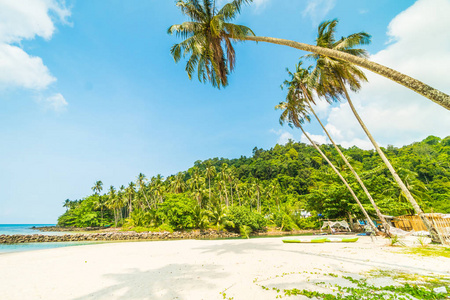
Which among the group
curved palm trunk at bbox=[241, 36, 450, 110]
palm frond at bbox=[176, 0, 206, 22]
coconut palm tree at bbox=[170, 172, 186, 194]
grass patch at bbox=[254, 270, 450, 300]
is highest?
palm frond at bbox=[176, 0, 206, 22]

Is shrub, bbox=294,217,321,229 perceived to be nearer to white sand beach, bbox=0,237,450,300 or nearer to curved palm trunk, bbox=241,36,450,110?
white sand beach, bbox=0,237,450,300

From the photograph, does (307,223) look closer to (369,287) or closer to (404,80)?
(369,287)

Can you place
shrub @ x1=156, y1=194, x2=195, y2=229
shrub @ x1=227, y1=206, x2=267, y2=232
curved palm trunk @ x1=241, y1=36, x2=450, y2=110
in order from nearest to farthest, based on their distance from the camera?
curved palm trunk @ x1=241, y1=36, x2=450, y2=110 < shrub @ x1=227, y1=206, x2=267, y2=232 < shrub @ x1=156, y1=194, x2=195, y2=229

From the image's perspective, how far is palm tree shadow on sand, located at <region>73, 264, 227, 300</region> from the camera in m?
5.32

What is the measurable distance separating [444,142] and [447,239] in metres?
91.2

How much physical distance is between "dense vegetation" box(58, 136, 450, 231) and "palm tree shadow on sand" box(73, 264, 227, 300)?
488 inches

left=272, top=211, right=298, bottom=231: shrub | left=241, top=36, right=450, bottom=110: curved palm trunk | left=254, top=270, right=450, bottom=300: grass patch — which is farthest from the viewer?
left=272, top=211, right=298, bottom=231: shrub

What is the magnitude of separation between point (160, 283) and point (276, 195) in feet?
166

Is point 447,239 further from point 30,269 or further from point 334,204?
point 30,269

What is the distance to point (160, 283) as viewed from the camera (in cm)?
618

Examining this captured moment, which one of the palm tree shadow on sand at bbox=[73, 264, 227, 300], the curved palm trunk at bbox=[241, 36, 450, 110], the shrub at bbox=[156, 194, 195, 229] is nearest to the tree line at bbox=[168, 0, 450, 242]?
the curved palm trunk at bbox=[241, 36, 450, 110]

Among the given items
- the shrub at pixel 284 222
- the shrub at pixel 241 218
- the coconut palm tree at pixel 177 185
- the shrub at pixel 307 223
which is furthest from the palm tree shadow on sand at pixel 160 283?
the coconut palm tree at pixel 177 185

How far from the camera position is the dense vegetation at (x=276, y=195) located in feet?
81.1

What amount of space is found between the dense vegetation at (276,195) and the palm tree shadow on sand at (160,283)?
1241 centimetres
